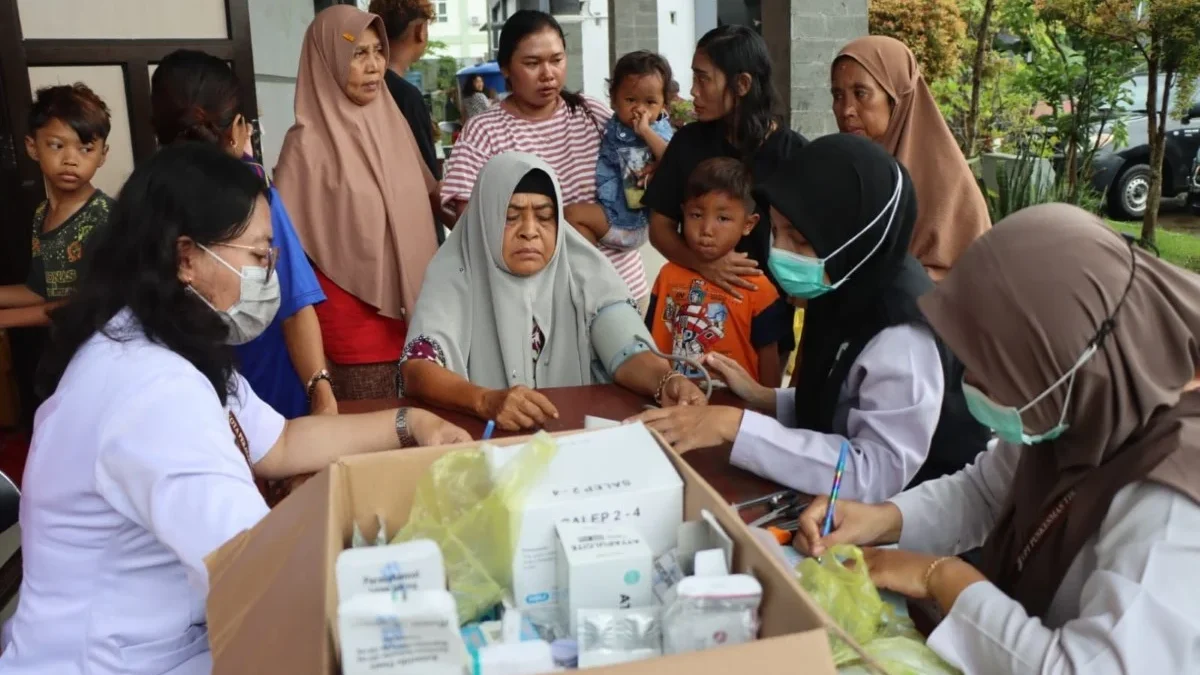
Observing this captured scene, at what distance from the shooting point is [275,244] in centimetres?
258

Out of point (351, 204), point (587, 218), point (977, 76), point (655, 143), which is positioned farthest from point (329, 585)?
point (977, 76)

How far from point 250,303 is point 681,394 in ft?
3.20

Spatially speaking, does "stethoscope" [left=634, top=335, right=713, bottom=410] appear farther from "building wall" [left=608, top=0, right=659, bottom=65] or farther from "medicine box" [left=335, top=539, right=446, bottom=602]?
"building wall" [left=608, top=0, right=659, bottom=65]

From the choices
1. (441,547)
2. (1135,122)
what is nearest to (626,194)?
(441,547)

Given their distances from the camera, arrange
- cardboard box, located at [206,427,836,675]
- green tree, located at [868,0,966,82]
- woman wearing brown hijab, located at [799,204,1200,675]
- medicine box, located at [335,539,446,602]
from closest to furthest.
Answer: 1. cardboard box, located at [206,427,836,675]
2. medicine box, located at [335,539,446,602]
3. woman wearing brown hijab, located at [799,204,1200,675]
4. green tree, located at [868,0,966,82]

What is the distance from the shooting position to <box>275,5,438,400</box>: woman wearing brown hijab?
9.87 ft

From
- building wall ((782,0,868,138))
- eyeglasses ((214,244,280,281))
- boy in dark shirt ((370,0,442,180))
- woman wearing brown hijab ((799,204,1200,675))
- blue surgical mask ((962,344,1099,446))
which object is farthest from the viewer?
building wall ((782,0,868,138))

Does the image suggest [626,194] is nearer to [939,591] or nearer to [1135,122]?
[939,591]

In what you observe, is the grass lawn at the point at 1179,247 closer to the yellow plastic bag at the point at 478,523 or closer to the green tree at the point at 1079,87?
the green tree at the point at 1079,87

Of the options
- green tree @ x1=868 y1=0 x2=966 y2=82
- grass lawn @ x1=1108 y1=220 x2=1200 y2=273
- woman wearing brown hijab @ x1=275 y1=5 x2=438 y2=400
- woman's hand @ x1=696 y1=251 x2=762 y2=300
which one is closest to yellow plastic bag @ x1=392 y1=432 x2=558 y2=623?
woman's hand @ x1=696 y1=251 x2=762 y2=300

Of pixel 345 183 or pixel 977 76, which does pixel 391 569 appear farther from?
pixel 977 76

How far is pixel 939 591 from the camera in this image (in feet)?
4.21

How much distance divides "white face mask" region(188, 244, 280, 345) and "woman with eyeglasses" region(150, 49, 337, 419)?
32.8 inches

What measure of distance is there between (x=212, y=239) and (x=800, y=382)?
117 cm
